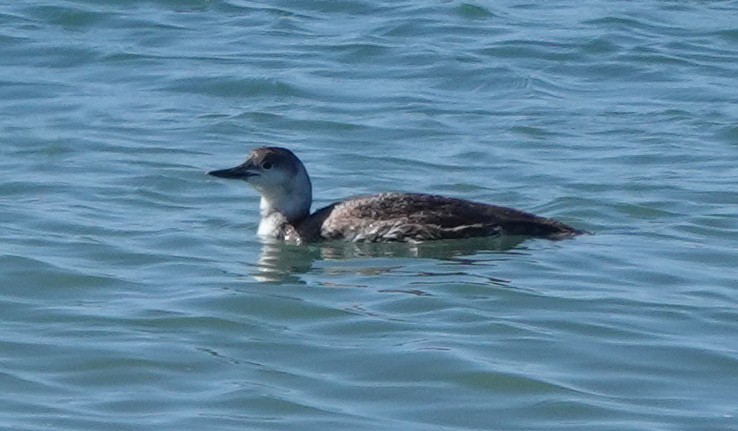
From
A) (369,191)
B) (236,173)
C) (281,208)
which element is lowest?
(369,191)

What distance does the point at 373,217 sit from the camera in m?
13.3

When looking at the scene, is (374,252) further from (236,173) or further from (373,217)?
(236,173)

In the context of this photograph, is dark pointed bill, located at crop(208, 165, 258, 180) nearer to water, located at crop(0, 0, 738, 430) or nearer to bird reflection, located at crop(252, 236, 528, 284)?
water, located at crop(0, 0, 738, 430)

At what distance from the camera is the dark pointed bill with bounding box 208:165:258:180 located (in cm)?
1357

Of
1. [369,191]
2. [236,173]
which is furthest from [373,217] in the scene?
[369,191]

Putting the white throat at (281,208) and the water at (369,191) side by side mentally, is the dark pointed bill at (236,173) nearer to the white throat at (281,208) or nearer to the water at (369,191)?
the white throat at (281,208)

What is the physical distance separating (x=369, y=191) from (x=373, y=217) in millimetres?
1776

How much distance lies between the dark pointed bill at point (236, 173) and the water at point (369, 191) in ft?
1.23

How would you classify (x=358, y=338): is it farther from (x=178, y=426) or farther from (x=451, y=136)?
(x=451, y=136)

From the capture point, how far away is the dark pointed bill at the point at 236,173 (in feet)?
44.5

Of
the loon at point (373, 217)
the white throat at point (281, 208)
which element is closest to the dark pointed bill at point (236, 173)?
the loon at point (373, 217)

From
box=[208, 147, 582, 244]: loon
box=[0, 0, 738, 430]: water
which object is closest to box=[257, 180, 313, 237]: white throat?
box=[208, 147, 582, 244]: loon

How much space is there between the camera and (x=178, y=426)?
9.03 meters

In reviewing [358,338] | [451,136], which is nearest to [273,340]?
[358,338]
